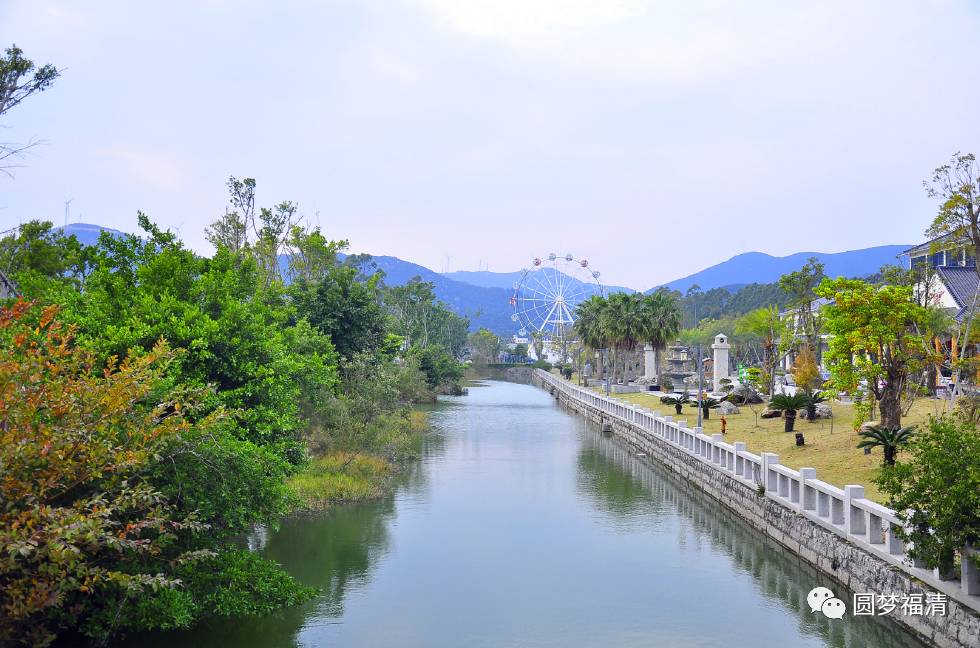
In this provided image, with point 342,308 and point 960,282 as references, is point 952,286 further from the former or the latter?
point 342,308

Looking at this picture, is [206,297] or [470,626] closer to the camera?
[470,626]

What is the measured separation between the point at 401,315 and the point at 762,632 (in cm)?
8167

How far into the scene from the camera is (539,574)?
2180 cm

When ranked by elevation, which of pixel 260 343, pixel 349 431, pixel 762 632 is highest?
pixel 260 343

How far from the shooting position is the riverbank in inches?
1161

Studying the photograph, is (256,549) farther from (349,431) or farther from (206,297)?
(349,431)

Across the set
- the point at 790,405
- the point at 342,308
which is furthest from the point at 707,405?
the point at 342,308

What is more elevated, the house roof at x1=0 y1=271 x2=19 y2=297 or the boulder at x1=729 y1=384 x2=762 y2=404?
the house roof at x1=0 y1=271 x2=19 y2=297

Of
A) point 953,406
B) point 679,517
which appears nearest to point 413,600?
point 679,517

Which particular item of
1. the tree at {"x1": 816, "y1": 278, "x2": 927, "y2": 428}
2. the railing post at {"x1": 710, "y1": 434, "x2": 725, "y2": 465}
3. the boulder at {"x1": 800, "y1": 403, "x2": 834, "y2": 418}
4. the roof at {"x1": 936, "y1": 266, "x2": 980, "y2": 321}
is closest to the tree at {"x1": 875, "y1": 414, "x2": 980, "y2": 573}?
the tree at {"x1": 816, "y1": 278, "x2": 927, "y2": 428}

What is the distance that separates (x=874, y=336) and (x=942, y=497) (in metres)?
15.1

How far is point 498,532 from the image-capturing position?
26734 millimetres

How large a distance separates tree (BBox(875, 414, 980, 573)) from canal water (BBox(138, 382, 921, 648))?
9.84ft

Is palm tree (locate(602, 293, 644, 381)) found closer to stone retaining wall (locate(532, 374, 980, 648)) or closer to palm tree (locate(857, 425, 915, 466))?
stone retaining wall (locate(532, 374, 980, 648))
